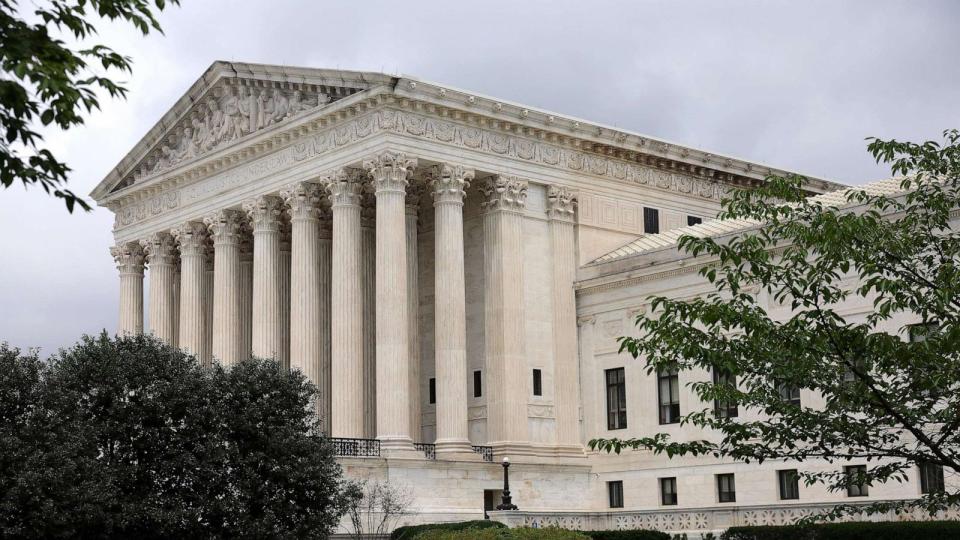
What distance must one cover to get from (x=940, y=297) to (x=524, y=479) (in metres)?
32.9

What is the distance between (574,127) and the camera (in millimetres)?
55875

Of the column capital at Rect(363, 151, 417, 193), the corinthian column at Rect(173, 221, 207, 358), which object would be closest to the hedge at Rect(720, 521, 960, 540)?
the column capital at Rect(363, 151, 417, 193)

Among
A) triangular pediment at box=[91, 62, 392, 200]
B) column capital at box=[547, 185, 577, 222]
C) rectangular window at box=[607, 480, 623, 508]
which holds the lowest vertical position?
rectangular window at box=[607, 480, 623, 508]

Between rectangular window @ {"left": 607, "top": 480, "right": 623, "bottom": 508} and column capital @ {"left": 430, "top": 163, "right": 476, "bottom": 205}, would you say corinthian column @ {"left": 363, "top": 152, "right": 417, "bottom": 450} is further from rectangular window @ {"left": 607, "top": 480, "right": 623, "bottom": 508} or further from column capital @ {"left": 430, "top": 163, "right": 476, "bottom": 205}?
rectangular window @ {"left": 607, "top": 480, "right": 623, "bottom": 508}

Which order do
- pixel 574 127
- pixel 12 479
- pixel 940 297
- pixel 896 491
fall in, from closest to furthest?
pixel 940 297 < pixel 12 479 < pixel 896 491 < pixel 574 127

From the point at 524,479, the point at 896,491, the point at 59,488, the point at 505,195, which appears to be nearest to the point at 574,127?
the point at 505,195

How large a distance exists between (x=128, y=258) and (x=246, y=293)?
24.0 feet

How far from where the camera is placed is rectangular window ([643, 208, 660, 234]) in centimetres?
5988

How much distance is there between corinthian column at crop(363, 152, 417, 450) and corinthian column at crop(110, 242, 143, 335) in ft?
65.4

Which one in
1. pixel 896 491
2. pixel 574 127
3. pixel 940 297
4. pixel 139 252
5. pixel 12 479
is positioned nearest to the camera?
pixel 940 297

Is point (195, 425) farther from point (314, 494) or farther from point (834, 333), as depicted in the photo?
point (834, 333)

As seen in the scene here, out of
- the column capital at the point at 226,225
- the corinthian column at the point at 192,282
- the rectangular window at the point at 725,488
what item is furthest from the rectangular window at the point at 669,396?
the corinthian column at the point at 192,282

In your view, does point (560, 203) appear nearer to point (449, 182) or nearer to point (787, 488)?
point (449, 182)

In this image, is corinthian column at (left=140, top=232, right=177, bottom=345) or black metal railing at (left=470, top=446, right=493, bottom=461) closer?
black metal railing at (left=470, top=446, right=493, bottom=461)
